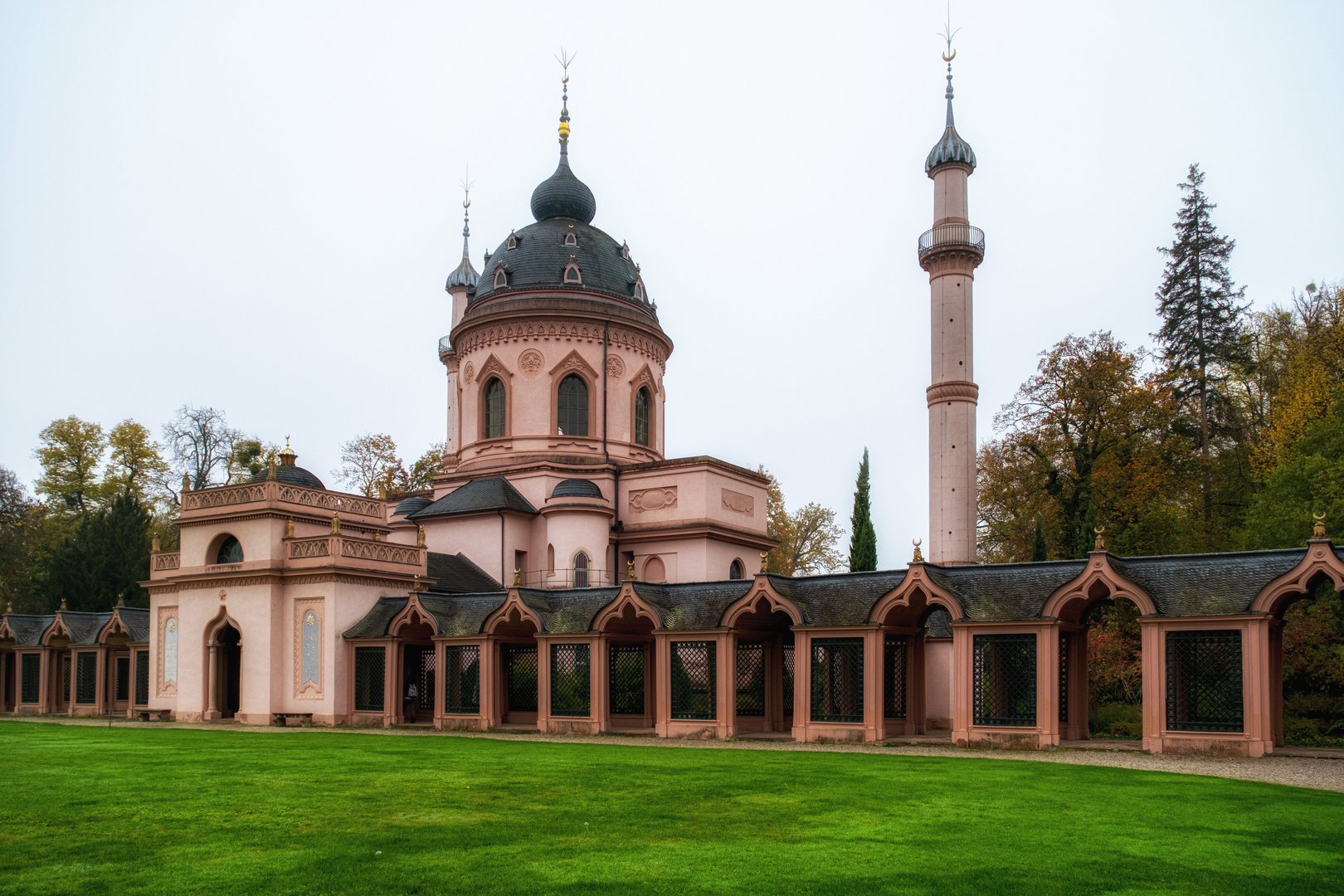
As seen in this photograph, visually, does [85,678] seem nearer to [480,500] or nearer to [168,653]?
[168,653]

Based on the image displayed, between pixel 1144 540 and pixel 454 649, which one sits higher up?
pixel 1144 540

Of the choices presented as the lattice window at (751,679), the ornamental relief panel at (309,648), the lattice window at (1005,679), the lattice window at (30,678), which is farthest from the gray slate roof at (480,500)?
the lattice window at (1005,679)

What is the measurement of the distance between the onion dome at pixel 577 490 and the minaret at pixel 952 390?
1325cm

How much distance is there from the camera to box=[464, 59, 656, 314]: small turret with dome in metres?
46.5

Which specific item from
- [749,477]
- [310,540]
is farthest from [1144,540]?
[310,540]

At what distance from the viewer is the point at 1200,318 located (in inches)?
1964

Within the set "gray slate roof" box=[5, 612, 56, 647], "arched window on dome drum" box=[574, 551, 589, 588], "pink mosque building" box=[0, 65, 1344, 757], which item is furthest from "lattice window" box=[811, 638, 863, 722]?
"gray slate roof" box=[5, 612, 56, 647]

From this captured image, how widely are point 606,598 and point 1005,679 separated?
34.1ft

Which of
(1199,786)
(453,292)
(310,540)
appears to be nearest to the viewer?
(1199,786)

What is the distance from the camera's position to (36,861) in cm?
1075

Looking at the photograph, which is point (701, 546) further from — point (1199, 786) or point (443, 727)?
point (1199, 786)

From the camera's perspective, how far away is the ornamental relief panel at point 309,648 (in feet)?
112

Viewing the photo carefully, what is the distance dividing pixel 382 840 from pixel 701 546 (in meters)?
30.2

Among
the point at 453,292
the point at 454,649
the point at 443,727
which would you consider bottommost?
the point at 443,727
